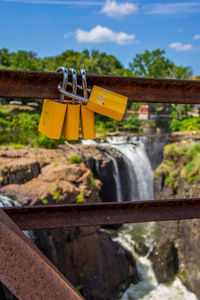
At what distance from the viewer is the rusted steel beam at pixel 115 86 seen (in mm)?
1448

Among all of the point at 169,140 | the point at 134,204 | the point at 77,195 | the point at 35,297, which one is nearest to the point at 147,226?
the point at 77,195

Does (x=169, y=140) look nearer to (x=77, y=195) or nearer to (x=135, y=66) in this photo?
(x=77, y=195)

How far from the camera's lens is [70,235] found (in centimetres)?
816

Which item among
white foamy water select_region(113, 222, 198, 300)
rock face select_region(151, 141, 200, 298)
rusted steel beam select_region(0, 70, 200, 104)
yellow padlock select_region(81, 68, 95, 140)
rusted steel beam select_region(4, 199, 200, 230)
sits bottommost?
white foamy water select_region(113, 222, 198, 300)

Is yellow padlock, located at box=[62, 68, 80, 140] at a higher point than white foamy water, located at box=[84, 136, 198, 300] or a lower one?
higher

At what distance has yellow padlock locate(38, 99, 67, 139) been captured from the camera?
4.73 ft

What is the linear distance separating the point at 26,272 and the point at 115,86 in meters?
0.99

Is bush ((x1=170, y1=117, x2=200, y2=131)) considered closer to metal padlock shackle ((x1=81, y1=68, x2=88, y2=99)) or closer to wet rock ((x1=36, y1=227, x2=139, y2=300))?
wet rock ((x1=36, y1=227, x2=139, y2=300))

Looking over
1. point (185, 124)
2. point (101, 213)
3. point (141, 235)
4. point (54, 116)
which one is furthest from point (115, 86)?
point (185, 124)

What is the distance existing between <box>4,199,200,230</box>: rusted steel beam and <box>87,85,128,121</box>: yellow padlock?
711mm

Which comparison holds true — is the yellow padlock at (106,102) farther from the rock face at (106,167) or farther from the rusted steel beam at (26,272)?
the rock face at (106,167)

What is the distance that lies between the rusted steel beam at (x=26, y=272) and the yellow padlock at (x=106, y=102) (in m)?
0.69

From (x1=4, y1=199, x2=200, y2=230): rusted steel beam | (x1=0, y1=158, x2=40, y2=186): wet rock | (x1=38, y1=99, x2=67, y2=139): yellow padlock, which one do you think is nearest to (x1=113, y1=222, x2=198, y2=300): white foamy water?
(x1=0, y1=158, x2=40, y2=186): wet rock

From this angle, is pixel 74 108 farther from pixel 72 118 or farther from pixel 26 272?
pixel 26 272
